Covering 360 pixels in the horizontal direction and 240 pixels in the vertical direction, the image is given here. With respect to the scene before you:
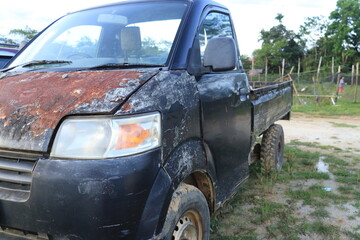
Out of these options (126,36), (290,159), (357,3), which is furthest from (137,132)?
(357,3)

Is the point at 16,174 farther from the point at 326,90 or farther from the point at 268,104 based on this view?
the point at 326,90

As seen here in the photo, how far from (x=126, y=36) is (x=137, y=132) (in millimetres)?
1277

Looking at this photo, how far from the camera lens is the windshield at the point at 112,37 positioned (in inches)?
99.3

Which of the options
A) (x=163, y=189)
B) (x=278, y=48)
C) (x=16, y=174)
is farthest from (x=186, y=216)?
(x=278, y=48)

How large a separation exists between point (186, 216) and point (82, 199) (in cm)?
83

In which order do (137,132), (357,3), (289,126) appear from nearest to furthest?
1. (137,132)
2. (289,126)
3. (357,3)

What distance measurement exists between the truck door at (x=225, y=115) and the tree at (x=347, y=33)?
53.1 metres

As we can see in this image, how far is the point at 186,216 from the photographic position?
7.23ft

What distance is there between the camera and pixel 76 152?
1680 mm

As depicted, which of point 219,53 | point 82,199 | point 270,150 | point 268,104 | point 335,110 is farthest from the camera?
point 335,110

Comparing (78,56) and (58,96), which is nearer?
(58,96)

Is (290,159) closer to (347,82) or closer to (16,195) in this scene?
(16,195)

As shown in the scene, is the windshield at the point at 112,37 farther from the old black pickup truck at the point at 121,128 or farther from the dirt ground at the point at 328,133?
the dirt ground at the point at 328,133

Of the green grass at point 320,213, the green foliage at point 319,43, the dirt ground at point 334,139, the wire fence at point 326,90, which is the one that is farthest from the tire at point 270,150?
the green foliage at point 319,43
